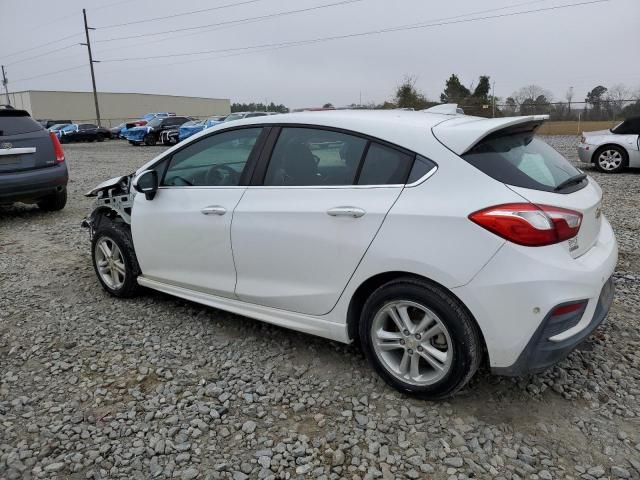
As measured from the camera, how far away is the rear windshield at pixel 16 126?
6.97 meters

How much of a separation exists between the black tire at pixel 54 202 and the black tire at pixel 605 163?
1063 centimetres

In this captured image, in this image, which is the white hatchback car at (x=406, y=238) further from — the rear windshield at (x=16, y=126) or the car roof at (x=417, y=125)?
the rear windshield at (x=16, y=126)

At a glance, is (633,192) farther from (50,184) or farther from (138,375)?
(50,184)

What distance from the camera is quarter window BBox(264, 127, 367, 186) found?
2.92m

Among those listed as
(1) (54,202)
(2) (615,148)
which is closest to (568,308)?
(1) (54,202)

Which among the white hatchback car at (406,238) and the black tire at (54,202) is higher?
the white hatchback car at (406,238)

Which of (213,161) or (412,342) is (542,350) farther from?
(213,161)

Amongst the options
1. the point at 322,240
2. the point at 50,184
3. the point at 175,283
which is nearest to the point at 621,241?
the point at 322,240

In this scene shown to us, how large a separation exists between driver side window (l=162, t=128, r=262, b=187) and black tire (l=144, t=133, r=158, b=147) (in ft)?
83.8

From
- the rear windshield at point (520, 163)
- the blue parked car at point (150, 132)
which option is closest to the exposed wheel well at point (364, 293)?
the rear windshield at point (520, 163)

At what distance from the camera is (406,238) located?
258 centimetres

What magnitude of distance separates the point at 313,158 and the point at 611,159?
1015 cm

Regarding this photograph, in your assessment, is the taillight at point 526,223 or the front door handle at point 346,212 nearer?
the taillight at point 526,223

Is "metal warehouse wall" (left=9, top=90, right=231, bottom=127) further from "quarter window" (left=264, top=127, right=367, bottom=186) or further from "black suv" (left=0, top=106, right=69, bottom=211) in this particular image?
"quarter window" (left=264, top=127, right=367, bottom=186)
